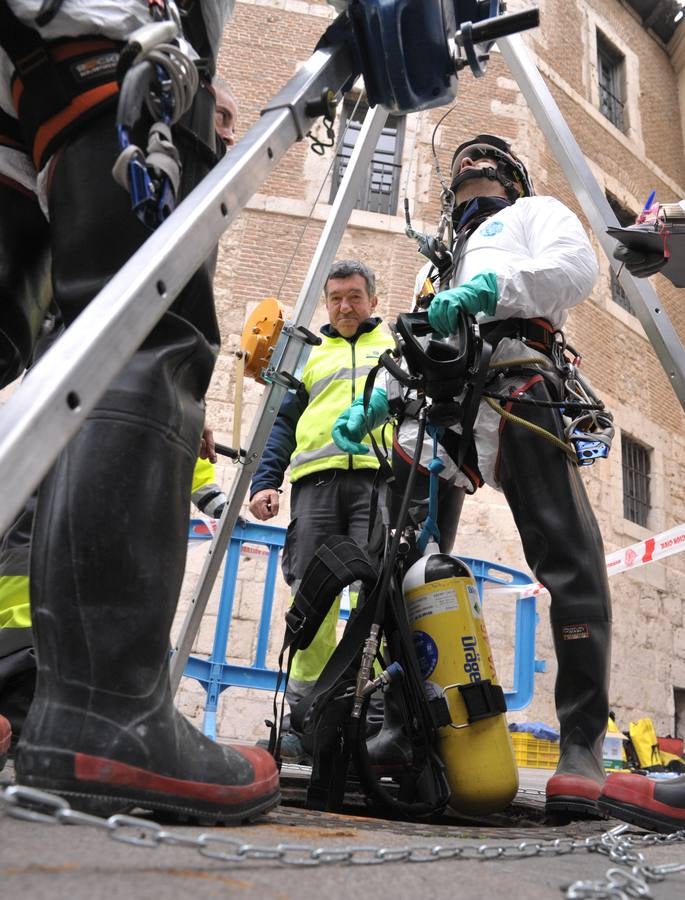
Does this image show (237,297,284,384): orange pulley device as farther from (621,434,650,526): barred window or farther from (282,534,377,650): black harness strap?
(621,434,650,526): barred window

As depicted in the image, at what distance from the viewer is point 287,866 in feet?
2.32

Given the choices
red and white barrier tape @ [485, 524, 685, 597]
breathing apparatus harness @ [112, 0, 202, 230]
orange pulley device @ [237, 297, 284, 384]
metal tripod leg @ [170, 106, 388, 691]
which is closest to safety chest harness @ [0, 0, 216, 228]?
breathing apparatus harness @ [112, 0, 202, 230]

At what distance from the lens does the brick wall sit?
7832mm

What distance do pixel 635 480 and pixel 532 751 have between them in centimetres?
522

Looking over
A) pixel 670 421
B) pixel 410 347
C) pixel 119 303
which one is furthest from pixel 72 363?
pixel 670 421

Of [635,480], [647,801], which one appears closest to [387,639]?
[647,801]

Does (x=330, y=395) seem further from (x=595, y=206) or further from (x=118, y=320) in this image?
(x=118, y=320)

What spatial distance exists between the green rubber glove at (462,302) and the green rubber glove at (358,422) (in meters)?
0.56

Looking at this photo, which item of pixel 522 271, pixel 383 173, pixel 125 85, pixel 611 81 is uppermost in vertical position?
pixel 611 81

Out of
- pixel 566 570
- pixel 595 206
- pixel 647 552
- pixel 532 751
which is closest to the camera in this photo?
pixel 566 570

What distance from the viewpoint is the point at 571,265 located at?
2.15 m

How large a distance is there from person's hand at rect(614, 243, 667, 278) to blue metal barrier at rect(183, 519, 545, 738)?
300 cm

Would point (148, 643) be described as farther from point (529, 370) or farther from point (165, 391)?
point (529, 370)

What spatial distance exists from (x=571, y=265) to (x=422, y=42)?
37.8 inches
